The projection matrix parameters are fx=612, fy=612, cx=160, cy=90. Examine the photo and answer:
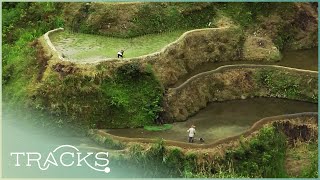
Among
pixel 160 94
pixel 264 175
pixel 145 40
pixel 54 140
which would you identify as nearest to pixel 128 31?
pixel 145 40

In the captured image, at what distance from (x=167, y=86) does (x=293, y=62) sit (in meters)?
6.81

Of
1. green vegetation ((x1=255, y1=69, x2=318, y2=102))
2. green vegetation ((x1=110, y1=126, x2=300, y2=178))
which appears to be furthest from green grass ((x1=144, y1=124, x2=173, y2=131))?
green vegetation ((x1=255, y1=69, x2=318, y2=102))

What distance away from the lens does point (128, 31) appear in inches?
1062

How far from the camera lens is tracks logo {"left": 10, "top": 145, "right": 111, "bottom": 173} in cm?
1880

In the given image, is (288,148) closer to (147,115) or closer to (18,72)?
(147,115)

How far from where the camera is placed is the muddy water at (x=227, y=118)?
21750 mm

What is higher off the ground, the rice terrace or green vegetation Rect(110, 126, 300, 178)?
the rice terrace

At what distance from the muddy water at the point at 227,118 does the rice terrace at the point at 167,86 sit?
7 centimetres

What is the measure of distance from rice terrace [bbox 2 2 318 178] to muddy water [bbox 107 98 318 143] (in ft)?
0.23

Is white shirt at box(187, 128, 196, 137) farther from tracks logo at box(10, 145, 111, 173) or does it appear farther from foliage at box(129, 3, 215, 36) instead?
foliage at box(129, 3, 215, 36)

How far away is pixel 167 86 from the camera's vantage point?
24.0m

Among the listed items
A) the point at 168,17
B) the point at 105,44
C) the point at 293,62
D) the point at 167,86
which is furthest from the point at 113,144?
the point at 293,62

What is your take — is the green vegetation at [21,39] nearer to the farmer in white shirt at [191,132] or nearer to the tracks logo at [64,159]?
the tracks logo at [64,159]

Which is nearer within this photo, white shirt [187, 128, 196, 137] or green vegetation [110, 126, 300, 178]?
green vegetation [110, 126, 300, 178]
